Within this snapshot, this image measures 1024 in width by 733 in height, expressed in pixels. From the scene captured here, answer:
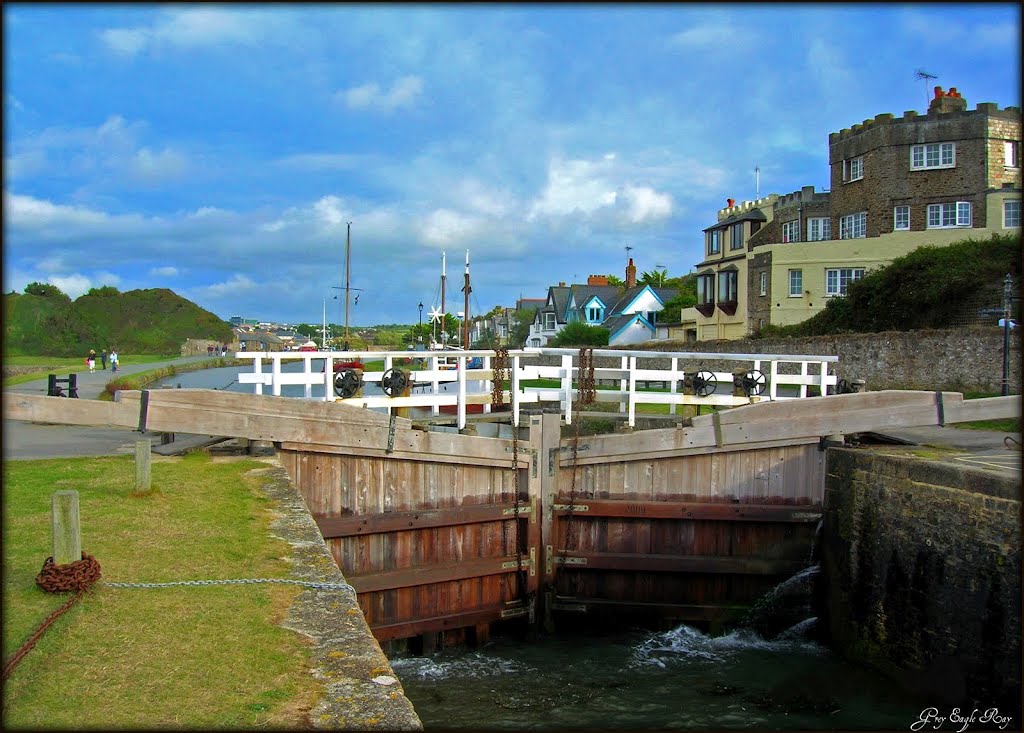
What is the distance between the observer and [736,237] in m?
49.5

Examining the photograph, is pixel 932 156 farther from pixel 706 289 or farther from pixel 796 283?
pixel 706 289

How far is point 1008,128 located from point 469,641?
121ft

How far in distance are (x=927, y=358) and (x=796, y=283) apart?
17.3 m

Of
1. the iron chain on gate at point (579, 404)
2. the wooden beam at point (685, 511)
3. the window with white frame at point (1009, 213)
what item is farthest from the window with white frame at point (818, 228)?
the wooden beam at point (685, 511)

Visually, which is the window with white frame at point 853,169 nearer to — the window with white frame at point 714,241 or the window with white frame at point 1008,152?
the window with white frame at point 1008,152

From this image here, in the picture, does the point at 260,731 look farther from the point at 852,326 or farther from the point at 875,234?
the point at 875,234

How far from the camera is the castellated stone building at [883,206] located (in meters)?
36.8

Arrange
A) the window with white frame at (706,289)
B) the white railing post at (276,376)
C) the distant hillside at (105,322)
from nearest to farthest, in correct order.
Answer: the white railing post at (276,376)
the window with white frame at (706,289)
the distant hillside at (105,322)

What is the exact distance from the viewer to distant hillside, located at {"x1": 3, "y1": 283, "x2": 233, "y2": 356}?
3073 inches

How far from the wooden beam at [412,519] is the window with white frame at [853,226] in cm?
3377

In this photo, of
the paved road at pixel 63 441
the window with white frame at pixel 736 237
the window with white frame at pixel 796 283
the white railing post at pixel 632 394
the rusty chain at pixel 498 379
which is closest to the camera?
the paved road at pixel 63 441

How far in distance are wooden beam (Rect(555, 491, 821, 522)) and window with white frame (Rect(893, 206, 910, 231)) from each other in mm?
31572

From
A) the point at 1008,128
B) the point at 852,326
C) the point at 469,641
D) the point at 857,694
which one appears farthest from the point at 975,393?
the point at 1008,128

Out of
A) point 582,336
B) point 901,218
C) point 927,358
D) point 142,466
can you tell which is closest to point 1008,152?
point 901,218
